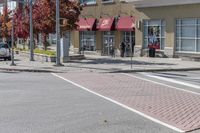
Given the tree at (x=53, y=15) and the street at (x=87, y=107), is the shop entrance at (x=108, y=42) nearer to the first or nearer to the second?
the tree at (x=53, y=15)

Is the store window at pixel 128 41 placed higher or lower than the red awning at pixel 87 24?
lower

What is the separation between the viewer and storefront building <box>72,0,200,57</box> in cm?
4016

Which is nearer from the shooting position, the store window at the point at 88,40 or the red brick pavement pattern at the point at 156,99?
the red brick pavement pattern at the point at 156,99

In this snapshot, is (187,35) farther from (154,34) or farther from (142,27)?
(142,27)

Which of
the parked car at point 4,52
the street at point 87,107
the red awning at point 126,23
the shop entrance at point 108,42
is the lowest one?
the street at point 87,107

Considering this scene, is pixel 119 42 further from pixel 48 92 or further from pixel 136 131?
pixel 136 131

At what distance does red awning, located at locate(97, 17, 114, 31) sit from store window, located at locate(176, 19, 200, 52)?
8956mm

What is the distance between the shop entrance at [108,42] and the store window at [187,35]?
952 centimetres

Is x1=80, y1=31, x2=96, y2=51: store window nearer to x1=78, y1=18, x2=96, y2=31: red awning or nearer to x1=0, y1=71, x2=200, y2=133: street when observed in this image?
x1=78, y1=18, x2=96, y2=31: red awning

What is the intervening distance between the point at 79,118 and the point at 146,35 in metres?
34.0

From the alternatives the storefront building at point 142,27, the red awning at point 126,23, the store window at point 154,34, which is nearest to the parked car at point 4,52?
the storefront building at point 142,27

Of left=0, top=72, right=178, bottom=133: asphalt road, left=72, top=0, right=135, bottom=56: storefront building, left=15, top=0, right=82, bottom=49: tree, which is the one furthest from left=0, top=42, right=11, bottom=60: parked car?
left=0, top=72, right=178, bottom=133: asphalt road

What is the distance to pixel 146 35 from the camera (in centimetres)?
4488

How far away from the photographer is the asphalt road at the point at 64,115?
10.2 m
